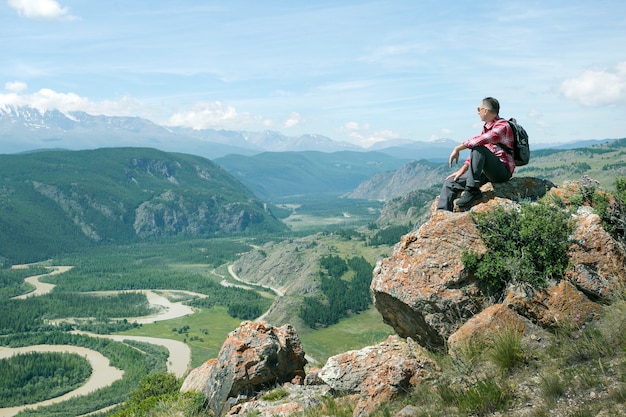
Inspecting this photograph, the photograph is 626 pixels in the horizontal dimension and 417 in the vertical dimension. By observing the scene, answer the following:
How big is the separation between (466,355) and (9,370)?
5621 inches

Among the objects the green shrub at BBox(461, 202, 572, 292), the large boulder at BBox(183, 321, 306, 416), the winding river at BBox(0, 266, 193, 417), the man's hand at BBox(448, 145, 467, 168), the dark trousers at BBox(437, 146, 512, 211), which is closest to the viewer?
the green shrub at BBox(461, 202, 572, 292)

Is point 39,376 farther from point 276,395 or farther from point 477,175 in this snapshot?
point 477,175

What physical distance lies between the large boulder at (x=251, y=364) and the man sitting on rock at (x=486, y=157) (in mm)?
9597

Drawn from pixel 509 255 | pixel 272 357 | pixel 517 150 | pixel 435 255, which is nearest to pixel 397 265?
pixel 435 255

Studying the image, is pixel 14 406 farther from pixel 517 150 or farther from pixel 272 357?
pixel 517 150

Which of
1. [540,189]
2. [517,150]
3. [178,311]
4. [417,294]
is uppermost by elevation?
[517,150]

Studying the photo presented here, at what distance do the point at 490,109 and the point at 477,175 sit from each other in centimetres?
213

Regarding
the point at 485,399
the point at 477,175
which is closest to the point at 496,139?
the point at 477,175

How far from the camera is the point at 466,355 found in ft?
39.0

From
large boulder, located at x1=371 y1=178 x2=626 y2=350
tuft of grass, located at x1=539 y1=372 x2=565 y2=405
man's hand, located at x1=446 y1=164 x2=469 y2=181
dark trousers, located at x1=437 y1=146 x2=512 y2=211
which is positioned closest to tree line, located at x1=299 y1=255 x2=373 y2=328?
dark trousers, located at x1=437 y1=146 x2=512 y2=211

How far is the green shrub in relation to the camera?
12742 mm

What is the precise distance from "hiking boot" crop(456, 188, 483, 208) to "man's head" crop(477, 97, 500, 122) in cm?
232

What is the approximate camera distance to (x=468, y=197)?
50.0 ft

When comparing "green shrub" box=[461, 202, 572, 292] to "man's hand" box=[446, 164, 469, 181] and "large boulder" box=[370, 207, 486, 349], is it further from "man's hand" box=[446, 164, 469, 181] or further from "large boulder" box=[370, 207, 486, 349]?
"man's hand" box=[446, 164, 469, 181]
